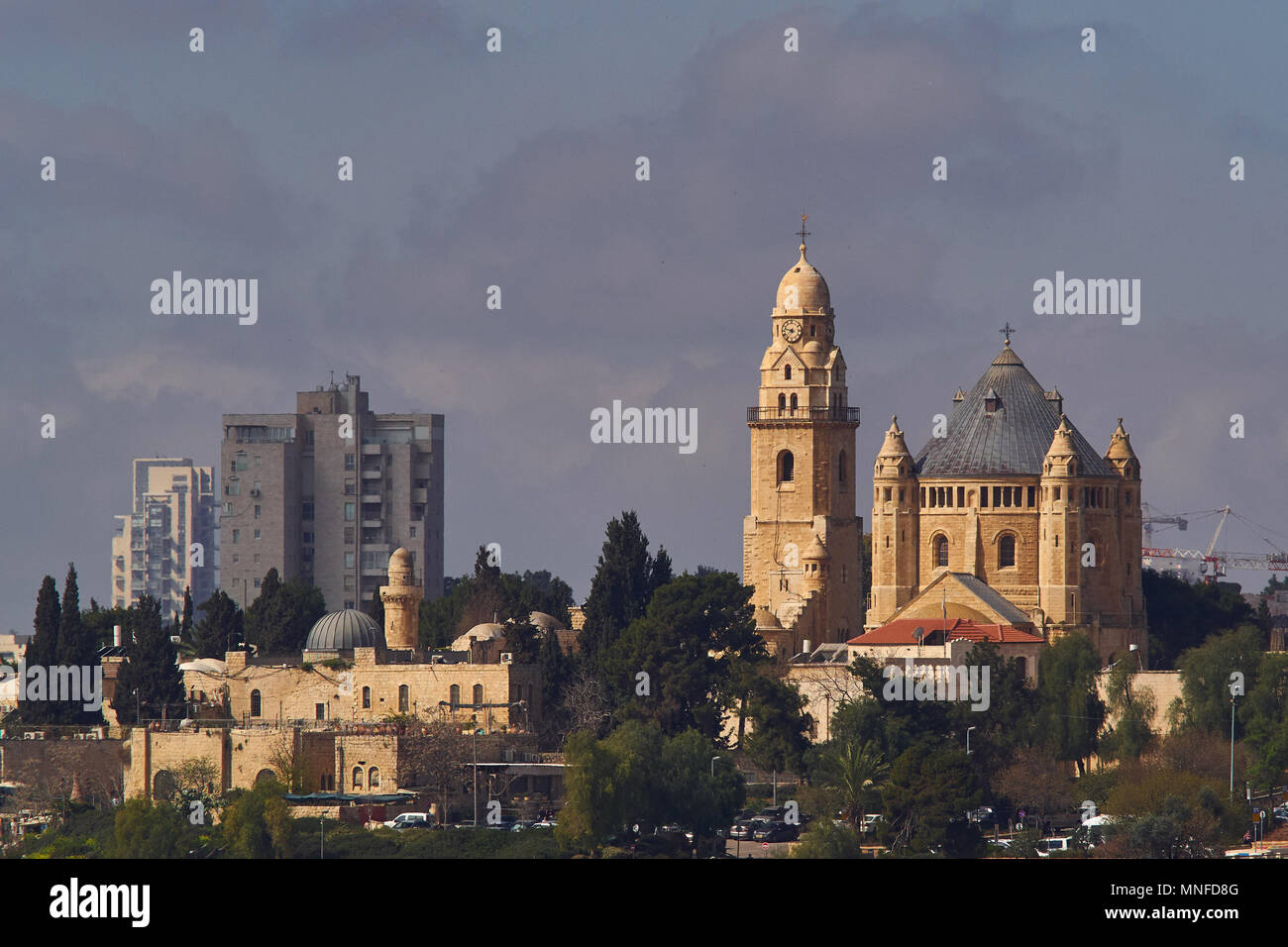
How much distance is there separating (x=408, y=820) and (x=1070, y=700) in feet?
91.9

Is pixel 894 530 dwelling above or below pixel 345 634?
above

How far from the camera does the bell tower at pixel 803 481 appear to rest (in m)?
116

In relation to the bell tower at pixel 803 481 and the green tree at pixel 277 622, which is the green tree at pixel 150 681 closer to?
the green tree at pixel 277 622

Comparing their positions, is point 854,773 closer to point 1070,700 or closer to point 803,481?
point 1070,700

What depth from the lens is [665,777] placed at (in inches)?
3504

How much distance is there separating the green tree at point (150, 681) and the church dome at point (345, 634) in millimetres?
5823

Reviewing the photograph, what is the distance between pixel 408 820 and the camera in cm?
8800

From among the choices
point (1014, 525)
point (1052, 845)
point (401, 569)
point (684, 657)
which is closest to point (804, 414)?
point (1014, 525)

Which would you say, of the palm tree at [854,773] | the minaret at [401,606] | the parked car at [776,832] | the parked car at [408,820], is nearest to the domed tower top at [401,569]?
the minaret at [401,606]

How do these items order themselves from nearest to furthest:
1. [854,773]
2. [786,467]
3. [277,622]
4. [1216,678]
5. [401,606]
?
[854,773] → [1216,678] → [401,606] → [786,467] → [277,622]

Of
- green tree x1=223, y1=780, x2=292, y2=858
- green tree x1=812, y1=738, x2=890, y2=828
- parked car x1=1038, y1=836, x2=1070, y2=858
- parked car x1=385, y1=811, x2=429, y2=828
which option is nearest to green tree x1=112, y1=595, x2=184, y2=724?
green tree x1=223, y1=780, x2=292, y2=858

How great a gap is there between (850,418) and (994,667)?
2032cm
